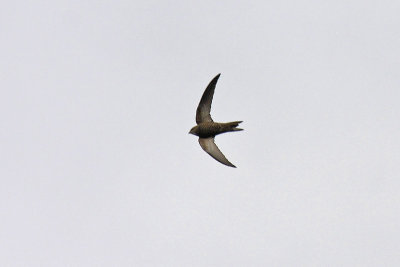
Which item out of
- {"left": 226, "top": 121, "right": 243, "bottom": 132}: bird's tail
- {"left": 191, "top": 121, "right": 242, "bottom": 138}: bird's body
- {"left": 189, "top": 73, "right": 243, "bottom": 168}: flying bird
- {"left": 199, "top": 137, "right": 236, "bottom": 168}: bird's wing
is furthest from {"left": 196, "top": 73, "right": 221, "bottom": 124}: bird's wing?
{"left": 226, "top": 121, "right": 243, "bottom": 132}: bird's tail

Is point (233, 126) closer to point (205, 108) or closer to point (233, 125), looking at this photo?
point (233, 125)

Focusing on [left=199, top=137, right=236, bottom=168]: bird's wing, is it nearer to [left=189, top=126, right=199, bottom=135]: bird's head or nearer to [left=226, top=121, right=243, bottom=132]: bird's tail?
[left=189, top=126, right=199, bottom=135]: bird's head

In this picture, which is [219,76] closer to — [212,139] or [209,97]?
[209,97]

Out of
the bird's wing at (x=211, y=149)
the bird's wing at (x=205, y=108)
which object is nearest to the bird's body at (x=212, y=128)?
the bird's wing at (x=211, y=149)

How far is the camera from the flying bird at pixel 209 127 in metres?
26.0

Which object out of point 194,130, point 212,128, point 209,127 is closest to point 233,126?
point 212,128

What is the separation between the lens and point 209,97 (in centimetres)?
2709

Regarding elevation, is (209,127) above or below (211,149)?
above

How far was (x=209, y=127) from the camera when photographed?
26.5 meters

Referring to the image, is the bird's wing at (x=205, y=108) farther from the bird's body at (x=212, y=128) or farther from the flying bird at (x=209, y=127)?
the bird's body at (x=212, y=128)

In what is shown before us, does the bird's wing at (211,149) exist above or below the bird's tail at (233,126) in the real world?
below

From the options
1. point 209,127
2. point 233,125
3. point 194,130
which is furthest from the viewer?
point 194,130

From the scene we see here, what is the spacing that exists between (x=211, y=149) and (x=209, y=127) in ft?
3.42

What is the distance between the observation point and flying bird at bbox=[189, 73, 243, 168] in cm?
2602
